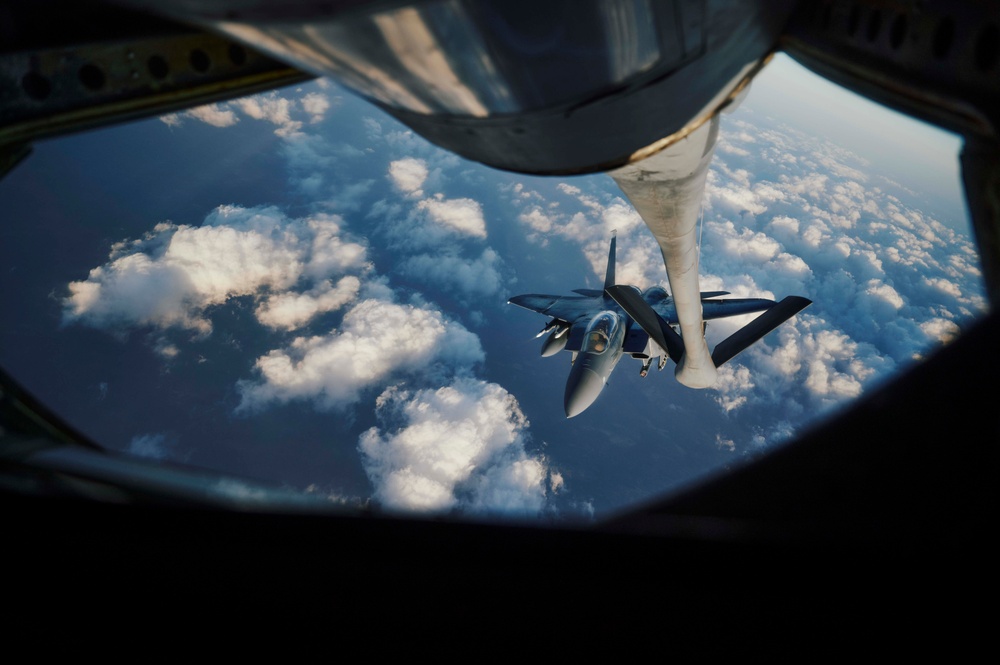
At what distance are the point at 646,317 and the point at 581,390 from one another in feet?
29.1

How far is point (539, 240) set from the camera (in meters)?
90.1

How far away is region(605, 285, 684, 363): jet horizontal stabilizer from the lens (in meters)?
10.5

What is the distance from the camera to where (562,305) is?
A: 28344 millimetres

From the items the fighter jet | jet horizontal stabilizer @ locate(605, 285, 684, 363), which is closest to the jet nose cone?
the fighter jet

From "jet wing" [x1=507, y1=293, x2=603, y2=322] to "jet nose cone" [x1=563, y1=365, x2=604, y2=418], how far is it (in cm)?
675

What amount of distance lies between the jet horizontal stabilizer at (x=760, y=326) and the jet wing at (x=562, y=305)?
1284cm

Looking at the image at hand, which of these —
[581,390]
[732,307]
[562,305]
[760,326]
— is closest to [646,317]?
[760,326]

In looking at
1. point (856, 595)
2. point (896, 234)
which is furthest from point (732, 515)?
point (896, 234)

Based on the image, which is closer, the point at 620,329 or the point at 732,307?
the point at 620,329

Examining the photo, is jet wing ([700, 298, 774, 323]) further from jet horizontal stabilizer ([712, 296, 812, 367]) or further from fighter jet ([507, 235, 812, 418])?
jet horizontal stabilizer ([712, 296, 812, 367])

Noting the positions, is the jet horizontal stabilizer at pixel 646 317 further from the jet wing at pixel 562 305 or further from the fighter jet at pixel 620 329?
the jet wing at pixel 562 305

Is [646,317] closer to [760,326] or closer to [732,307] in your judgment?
[760,326]

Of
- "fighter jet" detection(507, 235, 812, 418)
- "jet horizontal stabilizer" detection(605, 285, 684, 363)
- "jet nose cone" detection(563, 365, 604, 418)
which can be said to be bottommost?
"jet nose cone" detection(563, 365, 604, 418)

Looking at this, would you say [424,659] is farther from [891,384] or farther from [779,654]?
[891,384]
